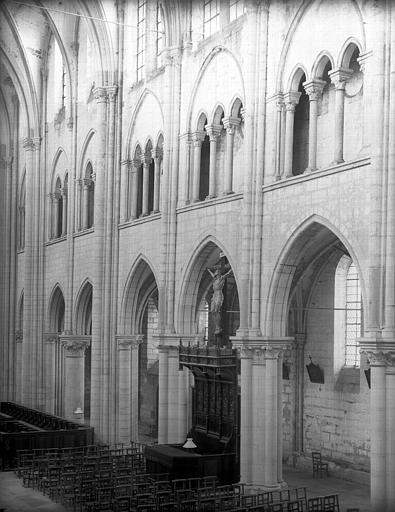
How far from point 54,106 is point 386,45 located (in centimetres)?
2487

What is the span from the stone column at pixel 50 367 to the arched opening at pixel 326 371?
1514cm

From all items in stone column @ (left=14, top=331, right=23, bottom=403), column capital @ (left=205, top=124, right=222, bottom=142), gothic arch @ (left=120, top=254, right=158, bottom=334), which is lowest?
stone column @ (left=14, top=331, right=23, bottom=403)

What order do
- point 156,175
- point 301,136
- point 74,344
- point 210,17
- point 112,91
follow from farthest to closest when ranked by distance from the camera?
point 74,344
point 112,91
point 156,175
point 210,17
point 301,136

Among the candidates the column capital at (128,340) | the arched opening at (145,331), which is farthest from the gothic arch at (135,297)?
the column capital at (128,340)

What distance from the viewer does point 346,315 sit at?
26.2 m

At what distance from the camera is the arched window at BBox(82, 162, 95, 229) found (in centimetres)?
3531

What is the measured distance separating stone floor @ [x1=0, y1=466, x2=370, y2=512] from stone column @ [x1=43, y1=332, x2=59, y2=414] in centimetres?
1346

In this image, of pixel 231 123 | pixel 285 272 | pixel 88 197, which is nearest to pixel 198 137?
pixel 231 123

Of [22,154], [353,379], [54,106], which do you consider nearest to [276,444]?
[353,379]

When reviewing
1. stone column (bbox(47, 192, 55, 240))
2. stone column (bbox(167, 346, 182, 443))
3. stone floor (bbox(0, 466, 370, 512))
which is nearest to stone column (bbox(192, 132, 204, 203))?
stone column (bbox(167, 346, 182, 443))

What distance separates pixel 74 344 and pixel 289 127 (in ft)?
57.4

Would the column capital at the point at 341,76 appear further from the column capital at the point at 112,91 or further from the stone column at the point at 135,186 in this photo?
the column capital at the point at 112,91

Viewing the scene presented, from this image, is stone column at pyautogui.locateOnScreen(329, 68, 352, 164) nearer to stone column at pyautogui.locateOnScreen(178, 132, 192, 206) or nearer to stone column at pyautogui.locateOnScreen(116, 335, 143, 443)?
stone column at pyautogui.locateOnScreen(178, 132, 192, 206)

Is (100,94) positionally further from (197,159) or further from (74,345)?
(74,345)
